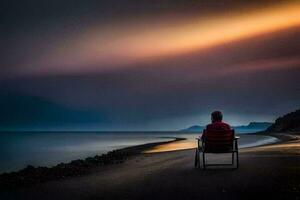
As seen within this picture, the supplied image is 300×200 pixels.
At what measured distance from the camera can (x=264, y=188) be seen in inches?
380

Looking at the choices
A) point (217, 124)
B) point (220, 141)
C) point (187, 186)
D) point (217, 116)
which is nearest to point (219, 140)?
point (220, 141)

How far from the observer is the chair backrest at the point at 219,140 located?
13.6 m

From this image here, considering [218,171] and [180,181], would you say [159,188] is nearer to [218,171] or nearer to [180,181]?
[180,181]

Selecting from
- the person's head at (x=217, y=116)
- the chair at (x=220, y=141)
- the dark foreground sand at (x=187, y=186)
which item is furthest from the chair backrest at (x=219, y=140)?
the dark foreground sand at (x=187, y=186)

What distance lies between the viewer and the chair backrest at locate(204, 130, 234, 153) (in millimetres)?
13625

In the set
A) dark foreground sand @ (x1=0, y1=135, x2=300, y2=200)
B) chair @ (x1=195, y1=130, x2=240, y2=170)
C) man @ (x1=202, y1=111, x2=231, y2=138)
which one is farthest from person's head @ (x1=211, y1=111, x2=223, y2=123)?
dark foreground sand @ (x1=0, y1=135, x2=300, y2=200)

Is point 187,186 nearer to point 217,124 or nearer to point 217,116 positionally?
point 217,124

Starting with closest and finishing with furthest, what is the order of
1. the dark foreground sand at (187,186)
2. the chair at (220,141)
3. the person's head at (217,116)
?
the dark foreground sand at (187,186)
the chair at (220,141)
the person's head at (217,116)

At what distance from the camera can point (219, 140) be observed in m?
13.6

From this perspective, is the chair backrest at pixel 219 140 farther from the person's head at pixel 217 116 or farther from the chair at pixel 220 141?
the person's head at pixel 217 116

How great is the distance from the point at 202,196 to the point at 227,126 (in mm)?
4937

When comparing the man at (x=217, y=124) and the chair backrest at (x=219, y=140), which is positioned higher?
the man at (x=217, y=124)

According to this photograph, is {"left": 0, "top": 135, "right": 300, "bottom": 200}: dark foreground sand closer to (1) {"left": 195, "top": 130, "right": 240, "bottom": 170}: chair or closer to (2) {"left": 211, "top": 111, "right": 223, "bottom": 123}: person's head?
(1) {"left": 195, "top": 130, "right": 240, "bottom": 170}: chair

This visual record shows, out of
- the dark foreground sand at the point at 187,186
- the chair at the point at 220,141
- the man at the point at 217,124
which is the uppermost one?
the man at the point at 217,124
